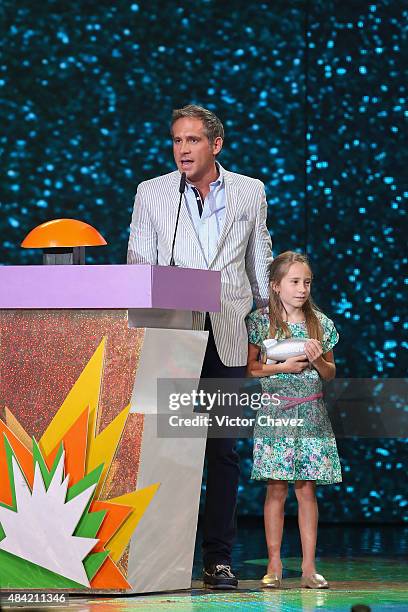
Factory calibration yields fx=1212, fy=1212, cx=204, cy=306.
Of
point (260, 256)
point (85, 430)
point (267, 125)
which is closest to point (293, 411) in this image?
point (260, 256)

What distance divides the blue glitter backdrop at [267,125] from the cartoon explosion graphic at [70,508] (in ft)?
9.19

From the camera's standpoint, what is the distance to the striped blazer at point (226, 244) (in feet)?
12.3

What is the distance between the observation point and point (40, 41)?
6004 millimetres

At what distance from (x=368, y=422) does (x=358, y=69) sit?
176cm

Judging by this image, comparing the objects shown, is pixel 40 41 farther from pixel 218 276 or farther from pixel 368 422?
pixel 218 276

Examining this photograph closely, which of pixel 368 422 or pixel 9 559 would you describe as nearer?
pixel 9 559

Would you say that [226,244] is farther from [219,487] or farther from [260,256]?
[219,487]

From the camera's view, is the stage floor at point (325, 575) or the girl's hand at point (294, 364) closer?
the stage floor at point (325, 575)

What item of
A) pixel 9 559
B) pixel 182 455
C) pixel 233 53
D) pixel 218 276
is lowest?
pixel 9 559

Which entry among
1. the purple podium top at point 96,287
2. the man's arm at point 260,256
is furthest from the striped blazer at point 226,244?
the purple podium top at point 96,287

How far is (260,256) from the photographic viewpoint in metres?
3.88

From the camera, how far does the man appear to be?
3.72 m

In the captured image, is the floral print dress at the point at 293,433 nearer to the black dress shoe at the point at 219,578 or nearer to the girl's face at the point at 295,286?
the girl's face at the point at 295,286

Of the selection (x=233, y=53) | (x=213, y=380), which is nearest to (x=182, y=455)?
(x=213, y=380)
